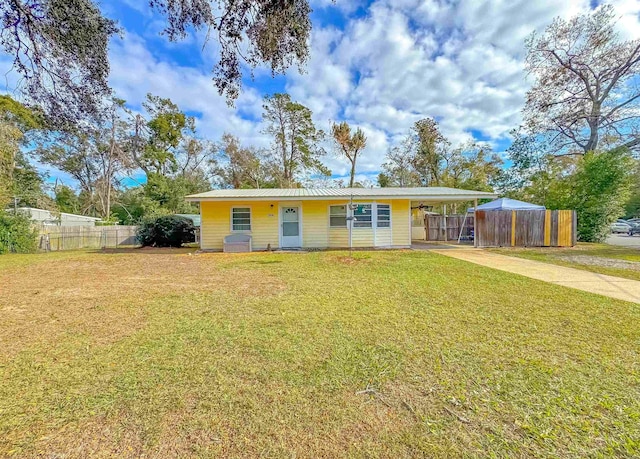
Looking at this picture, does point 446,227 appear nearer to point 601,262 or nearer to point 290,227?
point 601,262

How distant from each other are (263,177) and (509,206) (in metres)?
21.9

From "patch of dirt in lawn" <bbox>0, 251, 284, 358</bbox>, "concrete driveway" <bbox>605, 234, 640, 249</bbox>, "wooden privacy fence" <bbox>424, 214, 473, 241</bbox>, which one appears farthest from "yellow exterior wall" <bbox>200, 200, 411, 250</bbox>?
"concrete driveway" <bbox>605, 234, 640, 249</bbox>

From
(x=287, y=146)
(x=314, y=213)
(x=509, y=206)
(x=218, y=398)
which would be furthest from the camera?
(x=287, y=146)

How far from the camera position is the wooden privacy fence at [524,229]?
41.4 feet

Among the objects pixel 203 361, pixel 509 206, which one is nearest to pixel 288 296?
pixel 203 361

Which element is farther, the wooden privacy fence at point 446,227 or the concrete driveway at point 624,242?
the wooden privacy fence at point 446,227

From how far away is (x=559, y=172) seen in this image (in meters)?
18.4

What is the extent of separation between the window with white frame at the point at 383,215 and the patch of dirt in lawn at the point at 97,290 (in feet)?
22.2

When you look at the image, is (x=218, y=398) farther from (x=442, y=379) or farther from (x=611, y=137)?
(x=611, y=137)

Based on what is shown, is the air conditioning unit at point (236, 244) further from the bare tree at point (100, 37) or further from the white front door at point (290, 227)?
the bare tree at point (100, 37)

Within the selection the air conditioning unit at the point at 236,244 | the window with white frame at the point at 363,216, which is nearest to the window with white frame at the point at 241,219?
the air conditioning unit at the point at 236,244

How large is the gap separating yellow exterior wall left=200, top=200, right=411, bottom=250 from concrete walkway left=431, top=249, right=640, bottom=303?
3975mm

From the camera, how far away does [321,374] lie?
263 cm

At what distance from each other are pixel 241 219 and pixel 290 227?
227 centimetres
